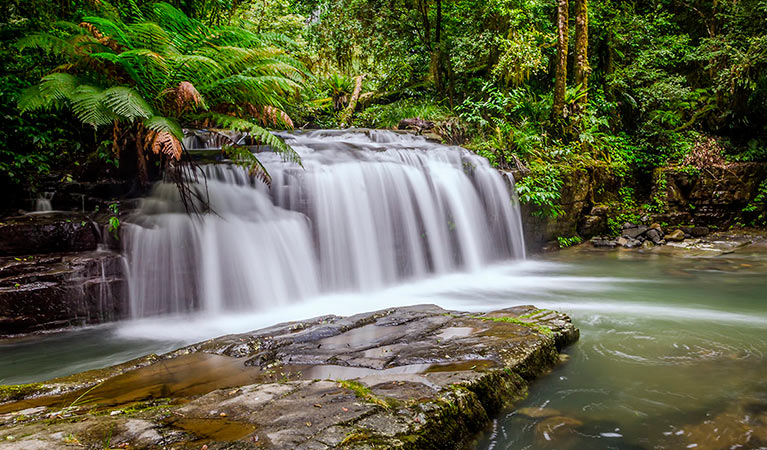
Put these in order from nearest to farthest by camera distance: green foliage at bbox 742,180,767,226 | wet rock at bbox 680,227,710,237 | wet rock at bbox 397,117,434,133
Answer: wet rock at bbox 680,227,710,237 → green foliage at bbox 742,180,767,226 → wet rock at bbox 397,117,434,133

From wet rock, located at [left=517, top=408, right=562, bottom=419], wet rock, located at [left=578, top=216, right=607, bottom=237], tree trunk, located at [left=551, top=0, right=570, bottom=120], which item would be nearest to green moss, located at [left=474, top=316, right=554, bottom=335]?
wet rock, located at [left=517, top=408, right=562, bottom=419]

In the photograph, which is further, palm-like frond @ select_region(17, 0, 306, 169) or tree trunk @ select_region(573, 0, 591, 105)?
tree trunk @ select_region(573, 0, 591, 105)

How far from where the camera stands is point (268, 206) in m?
5.92

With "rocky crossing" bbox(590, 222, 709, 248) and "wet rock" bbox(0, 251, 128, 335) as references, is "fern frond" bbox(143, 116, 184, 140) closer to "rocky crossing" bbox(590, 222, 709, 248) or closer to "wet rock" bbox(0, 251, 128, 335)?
"wet rock" bbox(0, 251, 128, 335)

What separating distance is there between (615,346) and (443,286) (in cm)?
329

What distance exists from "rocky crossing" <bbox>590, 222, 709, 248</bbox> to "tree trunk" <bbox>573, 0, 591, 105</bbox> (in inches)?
127

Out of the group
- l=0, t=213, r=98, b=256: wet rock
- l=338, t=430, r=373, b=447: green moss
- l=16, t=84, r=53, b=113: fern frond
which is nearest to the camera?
l=338, t=430, r=373, b=447: green moss

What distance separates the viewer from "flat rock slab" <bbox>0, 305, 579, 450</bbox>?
1578 millimetres

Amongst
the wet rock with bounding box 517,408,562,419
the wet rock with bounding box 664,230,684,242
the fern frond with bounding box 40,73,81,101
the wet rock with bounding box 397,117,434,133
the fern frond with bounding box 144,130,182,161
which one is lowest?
the wet rock with bounding box 517,408,562,419

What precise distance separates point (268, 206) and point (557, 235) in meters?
6.47

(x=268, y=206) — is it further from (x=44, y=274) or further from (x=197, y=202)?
(x=44, y=274)

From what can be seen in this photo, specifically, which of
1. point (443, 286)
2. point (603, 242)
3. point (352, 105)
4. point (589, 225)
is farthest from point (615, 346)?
point (352, 105)

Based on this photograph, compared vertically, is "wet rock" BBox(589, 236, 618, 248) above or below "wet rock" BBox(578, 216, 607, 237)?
below

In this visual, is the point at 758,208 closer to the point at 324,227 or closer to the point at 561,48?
the point at 561,48
